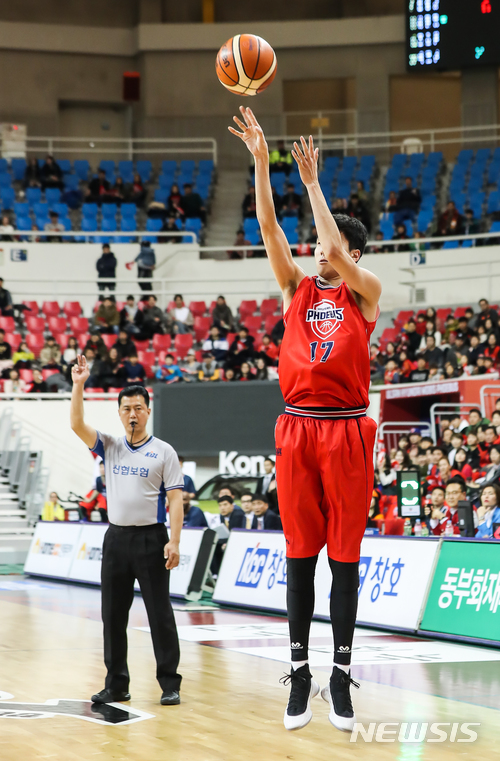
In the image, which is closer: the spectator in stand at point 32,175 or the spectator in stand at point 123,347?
the spectator in stand at point 123,347

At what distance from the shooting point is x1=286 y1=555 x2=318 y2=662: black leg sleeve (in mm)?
5047

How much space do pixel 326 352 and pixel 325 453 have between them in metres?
0.50

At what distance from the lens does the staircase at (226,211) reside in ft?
90.0

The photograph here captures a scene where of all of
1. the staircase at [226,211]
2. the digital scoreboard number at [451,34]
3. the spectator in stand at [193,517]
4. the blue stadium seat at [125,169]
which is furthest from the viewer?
the blue stadium seat at [125,169]

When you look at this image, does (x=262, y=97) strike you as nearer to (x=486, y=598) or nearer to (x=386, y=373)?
(x=386, y=373)

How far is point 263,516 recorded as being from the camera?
13.1m

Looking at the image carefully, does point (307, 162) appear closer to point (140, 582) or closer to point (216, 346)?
point (140, 582)

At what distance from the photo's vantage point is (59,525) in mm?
15898

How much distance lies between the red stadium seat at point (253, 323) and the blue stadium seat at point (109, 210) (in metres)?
5.95

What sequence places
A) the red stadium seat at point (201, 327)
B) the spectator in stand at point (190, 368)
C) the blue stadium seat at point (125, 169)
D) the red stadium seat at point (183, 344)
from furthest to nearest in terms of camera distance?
the blue stadium seat at point (125, 169)
the red stadium seat at point (201, 327)
the red stadium seat at point (183, 344)
the spectator in stand at point (190, 368)

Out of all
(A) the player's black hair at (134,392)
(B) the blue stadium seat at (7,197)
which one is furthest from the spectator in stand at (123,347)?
(A) the player's black hair at (134,392)

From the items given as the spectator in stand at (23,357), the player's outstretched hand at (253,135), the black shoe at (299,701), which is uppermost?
the spectator in stand at (23,357)

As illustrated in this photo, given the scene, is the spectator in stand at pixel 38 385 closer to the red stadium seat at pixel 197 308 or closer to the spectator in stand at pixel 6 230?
the red stadium seat at pixel 197 308

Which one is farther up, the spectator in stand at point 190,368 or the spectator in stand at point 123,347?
the spectator in stand at point 123,347
